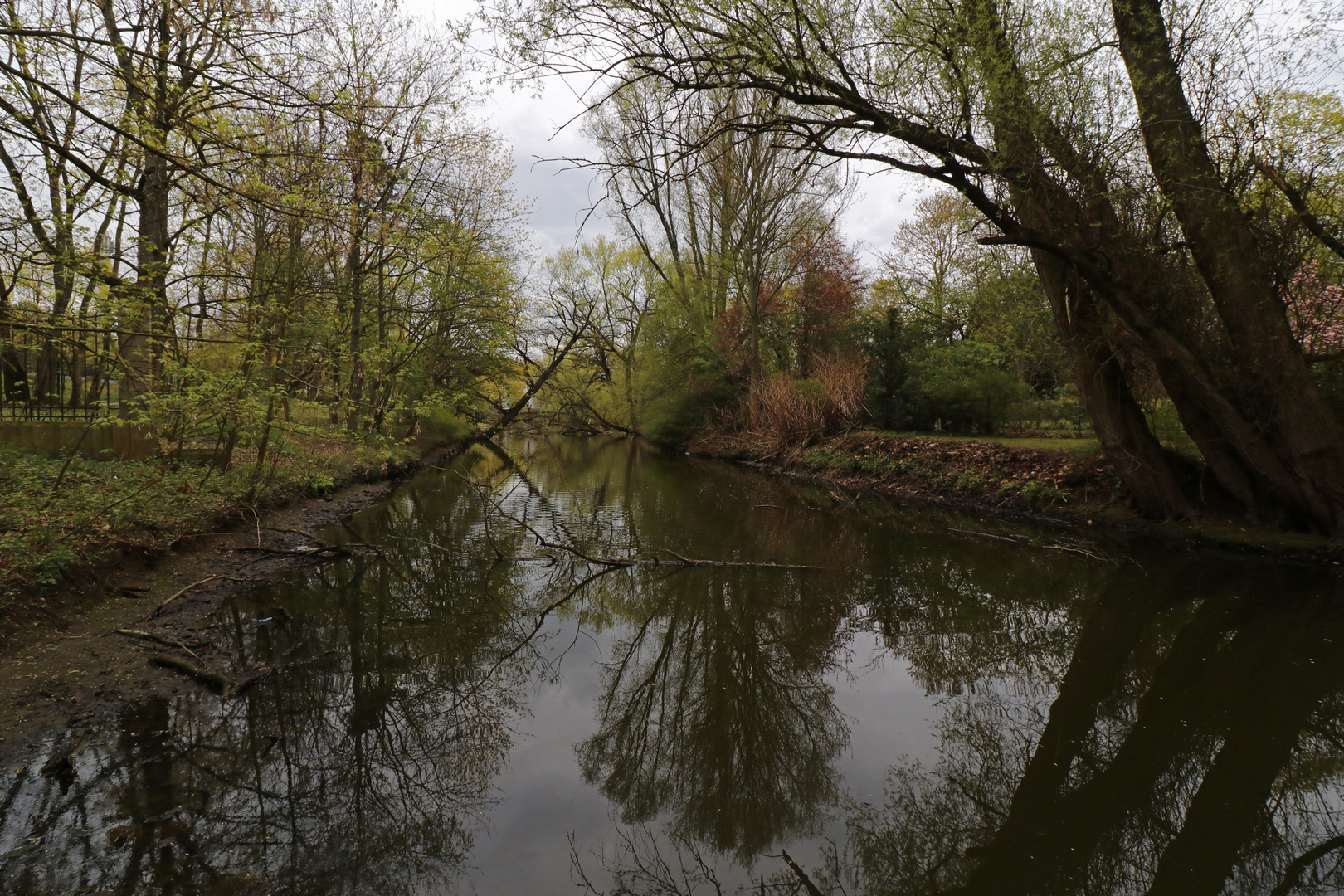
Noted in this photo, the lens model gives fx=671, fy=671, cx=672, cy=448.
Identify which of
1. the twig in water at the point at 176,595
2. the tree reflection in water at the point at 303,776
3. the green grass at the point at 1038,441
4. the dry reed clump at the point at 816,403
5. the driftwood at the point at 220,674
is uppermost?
the dry reed clump at the point at 816,403

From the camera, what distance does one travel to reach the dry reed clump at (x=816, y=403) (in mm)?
18219

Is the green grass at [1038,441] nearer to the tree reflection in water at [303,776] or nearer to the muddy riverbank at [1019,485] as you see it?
the muddy riverbank at [1019,485]

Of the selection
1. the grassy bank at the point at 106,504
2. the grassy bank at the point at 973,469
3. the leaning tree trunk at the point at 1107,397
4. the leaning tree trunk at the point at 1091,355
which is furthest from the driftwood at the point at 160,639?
the grassy bank at the point at 973,469

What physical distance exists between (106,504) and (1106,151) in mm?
11349

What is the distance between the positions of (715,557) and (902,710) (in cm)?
410

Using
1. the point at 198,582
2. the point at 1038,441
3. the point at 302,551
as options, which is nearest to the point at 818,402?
the point at 1038,441

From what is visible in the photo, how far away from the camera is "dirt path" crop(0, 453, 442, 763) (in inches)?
157

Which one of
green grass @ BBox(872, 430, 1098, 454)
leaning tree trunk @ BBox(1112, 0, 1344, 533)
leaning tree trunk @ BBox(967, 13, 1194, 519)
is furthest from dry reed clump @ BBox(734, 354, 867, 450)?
leaning tree trunk @ BBox(1112, 0, 1344, 533)

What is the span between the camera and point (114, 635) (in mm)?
5055

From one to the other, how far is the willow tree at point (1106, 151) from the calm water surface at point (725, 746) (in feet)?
6.91

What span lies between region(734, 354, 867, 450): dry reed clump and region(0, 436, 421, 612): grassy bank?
39.9 ft

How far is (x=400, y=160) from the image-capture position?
43.4 feet

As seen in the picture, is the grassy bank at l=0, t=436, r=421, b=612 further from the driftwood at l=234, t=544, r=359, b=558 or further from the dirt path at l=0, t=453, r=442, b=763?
the driftwood at l=234, t=544, r=359, b=558

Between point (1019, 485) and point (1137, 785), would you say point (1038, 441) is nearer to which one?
point (1019, 485)
